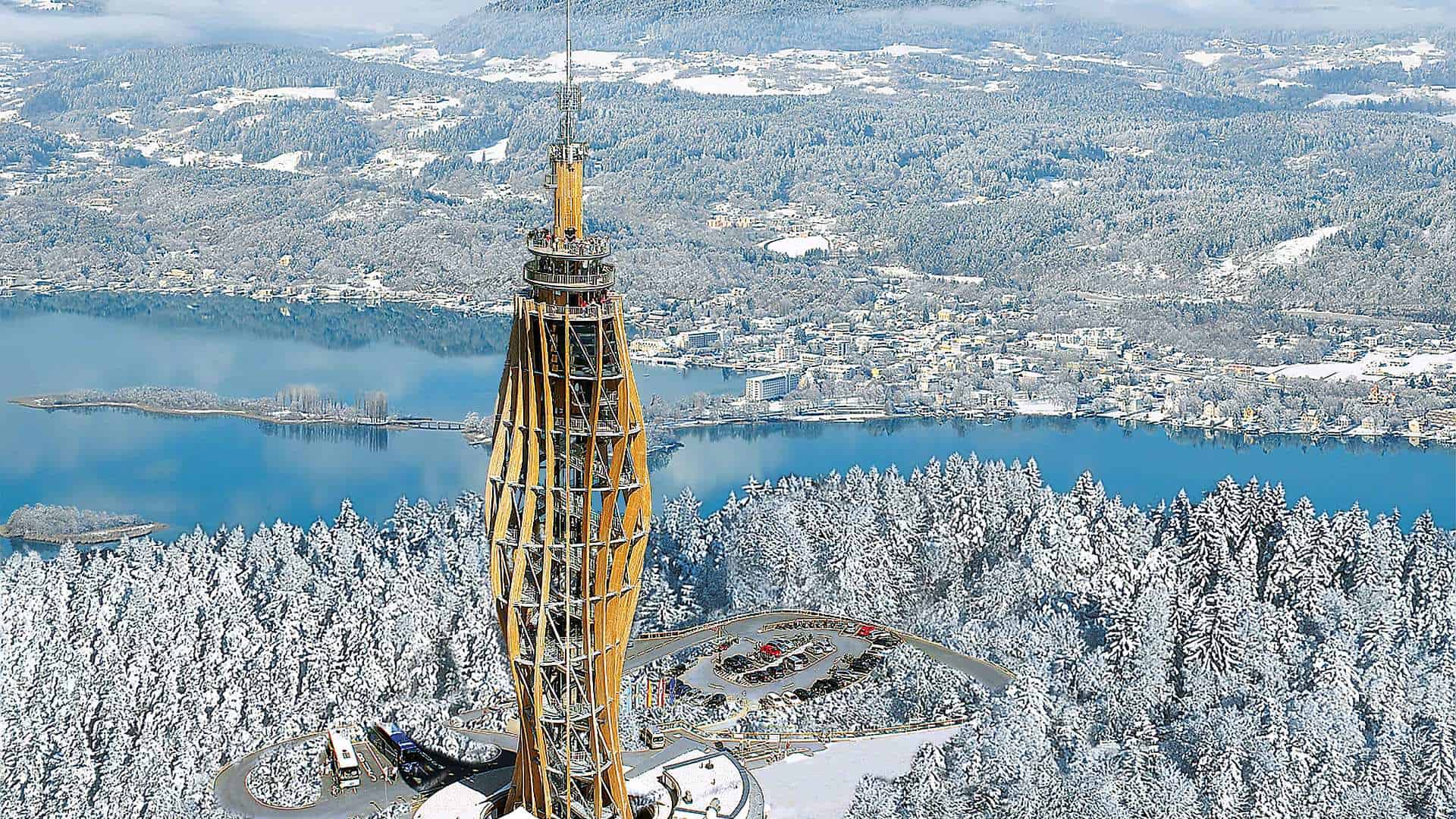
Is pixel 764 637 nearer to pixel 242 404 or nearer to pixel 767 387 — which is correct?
pixel 242 404

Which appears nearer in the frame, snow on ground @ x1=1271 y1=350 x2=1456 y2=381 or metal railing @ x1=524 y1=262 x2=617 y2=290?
metal railing @ x1=524 y1=262 x2=617 y2=290

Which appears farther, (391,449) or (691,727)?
(391,449)

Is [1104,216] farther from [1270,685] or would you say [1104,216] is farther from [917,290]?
[1270,685]

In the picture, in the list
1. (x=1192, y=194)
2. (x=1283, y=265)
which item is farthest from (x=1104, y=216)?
(x=1283, y=265)

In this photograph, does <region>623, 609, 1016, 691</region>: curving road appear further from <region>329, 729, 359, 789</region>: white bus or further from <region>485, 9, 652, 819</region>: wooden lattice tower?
<region>485, 9, 652, 819</region>: wooden lattice tower

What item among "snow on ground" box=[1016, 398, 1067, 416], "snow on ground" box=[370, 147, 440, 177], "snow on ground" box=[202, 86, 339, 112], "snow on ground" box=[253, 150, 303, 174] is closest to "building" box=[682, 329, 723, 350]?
"snow on ground" box=[1016, 398, 1067, 416]

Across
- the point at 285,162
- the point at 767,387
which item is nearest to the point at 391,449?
the point at 767,387
